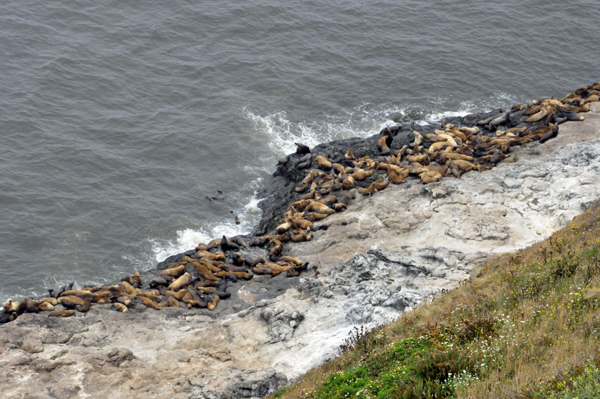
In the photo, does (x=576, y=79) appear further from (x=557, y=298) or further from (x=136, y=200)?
(x=557, y=298)

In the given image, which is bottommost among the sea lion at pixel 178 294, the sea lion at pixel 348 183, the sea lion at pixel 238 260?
the sea lion at pixel 238 260

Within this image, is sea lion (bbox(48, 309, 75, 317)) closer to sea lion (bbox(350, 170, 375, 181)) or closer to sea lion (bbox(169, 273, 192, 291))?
sea lion (bbox(169, 273, 192, 291))

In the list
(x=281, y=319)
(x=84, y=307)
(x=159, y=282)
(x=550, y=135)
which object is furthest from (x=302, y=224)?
(x=550, y=135)

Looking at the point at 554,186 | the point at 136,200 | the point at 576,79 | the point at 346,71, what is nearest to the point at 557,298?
the point at 554,186

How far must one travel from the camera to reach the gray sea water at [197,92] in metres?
26.8

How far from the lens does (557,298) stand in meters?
10.9

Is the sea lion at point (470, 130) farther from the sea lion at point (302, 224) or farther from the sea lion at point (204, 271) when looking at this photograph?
the sea lion at point (204, 271)

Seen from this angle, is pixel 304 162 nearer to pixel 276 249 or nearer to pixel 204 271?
pixel 276 249

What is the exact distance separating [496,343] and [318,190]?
1747 cm

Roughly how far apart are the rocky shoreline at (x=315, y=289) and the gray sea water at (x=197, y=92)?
4867 millimetres

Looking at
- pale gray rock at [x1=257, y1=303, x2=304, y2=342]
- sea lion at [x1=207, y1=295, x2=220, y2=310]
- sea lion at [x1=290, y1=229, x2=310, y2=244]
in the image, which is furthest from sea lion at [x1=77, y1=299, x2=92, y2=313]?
sea lion at [x1=290, y1=229, x2=310, y2=244]

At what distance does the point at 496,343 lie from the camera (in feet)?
31.6

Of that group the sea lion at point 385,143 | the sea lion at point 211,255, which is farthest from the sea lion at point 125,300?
the sea lion at point 385,143

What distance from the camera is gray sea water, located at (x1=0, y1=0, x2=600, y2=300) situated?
26.8m
